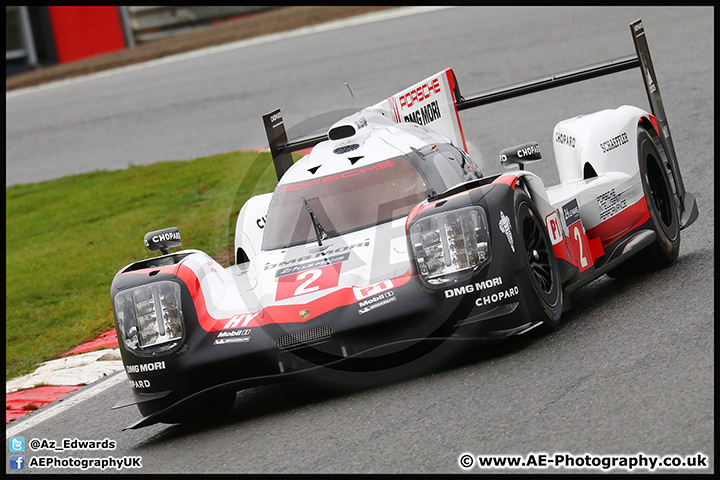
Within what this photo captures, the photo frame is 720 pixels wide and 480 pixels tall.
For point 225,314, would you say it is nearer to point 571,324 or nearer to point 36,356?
point 571,324

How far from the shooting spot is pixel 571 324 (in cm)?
561

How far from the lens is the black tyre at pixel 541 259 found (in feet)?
17.3

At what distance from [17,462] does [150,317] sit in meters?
1.03

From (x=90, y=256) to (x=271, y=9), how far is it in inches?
761

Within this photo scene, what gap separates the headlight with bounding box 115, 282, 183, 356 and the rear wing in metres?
2.53

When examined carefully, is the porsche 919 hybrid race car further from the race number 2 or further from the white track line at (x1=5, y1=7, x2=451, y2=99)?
the white track line at (x1=5, y1=7, x2=451, y2=99)

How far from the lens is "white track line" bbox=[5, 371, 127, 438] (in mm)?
6211

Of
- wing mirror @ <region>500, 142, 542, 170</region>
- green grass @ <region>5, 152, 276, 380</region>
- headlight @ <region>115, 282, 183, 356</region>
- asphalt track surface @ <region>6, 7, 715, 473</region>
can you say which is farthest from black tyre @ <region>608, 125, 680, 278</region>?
green grass @ <region>5, 152, 276, 380</region>

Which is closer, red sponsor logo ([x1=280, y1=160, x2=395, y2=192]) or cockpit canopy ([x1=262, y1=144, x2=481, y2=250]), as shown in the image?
cockpit canopy ([x1=262, y1=144, x2=481, y2=250])

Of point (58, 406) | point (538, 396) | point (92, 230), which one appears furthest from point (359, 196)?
point (92, 230)

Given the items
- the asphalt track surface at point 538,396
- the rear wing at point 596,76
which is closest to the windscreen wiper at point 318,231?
the asphalt track surface at point 538,396

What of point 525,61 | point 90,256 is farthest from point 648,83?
point 525,61

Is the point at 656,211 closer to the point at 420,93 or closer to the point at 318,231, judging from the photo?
the point at 420,93

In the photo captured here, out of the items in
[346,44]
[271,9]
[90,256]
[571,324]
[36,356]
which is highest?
[271,9]
